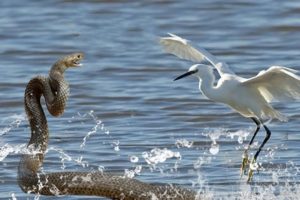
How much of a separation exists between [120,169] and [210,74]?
1.06 meters

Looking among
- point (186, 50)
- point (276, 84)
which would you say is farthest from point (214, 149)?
point (276, 84)

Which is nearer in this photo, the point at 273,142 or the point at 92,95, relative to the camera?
the point at 273,142

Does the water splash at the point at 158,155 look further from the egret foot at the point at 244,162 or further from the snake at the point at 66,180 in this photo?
the snake at the point at 66,180

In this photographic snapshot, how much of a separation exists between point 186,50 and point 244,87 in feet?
2.18

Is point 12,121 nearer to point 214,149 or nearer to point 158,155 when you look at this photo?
point 158,155

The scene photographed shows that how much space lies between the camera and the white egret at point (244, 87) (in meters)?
8.84

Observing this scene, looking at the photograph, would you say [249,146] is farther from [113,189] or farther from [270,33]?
[270,33]

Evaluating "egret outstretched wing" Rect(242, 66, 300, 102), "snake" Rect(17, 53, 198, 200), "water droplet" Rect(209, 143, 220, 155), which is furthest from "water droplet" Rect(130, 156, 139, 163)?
"snake" Rect(17, 53, 198, 200)

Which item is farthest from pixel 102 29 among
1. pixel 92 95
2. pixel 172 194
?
pixel 172 194

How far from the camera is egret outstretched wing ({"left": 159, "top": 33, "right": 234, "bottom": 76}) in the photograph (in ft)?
30.8

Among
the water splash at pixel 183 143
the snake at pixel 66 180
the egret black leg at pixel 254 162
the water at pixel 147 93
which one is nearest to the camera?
the snake at pixel 66 180

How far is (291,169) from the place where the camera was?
9.09 m

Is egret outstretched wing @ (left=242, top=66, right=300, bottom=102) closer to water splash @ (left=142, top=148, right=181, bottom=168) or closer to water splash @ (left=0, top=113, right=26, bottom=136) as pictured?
water splash @ (left=142, top=148, right=181, bottom=168)

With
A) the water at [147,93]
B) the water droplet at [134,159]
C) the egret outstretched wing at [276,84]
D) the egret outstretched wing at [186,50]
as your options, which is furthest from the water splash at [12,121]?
the egret outstretched wing at [276,84]
